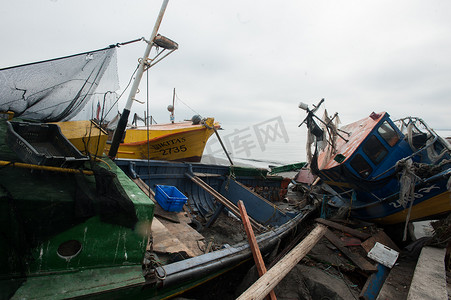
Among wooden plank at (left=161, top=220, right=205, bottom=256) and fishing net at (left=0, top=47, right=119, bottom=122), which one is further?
wooden plank at (left=161, top=220, right=205, bottom=256)

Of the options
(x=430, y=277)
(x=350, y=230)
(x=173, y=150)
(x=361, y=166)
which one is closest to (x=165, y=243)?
(x=430, y=277)

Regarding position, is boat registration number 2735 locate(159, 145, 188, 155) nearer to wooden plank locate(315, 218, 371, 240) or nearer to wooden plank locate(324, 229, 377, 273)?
wooden plank locate(315, 218, 371, 240)

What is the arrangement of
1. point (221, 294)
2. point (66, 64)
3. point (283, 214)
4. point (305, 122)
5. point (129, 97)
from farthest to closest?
point (305, 122)
point (283, 214)
point (129, 97)
point (221, 294)
point (66, 64)

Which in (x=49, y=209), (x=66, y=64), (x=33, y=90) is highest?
(x=66, y=64)

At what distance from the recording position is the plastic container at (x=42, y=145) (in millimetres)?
2328

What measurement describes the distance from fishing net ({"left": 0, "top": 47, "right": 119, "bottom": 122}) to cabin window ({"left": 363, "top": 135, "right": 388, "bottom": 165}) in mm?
6919

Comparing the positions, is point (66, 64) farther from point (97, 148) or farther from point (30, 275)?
point (30, 275)

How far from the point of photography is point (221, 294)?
4031 millimetres

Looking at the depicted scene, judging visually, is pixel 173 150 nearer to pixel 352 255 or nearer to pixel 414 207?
pixel 352 255

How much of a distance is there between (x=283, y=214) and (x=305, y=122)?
290 centimetres

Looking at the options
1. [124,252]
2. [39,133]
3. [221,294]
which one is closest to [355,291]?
[221,294]

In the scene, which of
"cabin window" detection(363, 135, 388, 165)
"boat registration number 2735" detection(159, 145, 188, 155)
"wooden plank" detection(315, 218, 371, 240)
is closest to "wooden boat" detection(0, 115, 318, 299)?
"wooden plank" detection(315, 218, 371, 240)

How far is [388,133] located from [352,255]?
405cm

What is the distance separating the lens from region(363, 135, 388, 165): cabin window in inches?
261
